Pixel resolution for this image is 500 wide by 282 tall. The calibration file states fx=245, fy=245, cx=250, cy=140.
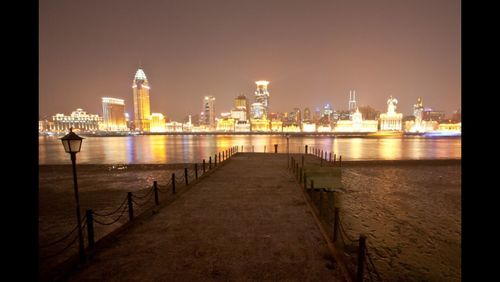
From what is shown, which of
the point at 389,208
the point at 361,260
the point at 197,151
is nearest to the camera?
the point at 361,260

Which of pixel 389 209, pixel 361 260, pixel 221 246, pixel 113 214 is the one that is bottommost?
pixel 389 209

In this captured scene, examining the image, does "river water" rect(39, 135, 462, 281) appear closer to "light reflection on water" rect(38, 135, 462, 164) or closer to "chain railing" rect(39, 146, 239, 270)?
"chain railing" rect(39, 146, 239, 270)

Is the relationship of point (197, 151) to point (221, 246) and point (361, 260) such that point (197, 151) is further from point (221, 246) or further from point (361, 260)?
point (361, 260)

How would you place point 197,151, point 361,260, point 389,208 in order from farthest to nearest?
point 197,151 → point 389,208 → point 361,260

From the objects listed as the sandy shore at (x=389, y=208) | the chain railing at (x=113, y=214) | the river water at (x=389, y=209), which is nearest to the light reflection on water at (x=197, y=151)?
the sandy shore at (x=389, y=208)

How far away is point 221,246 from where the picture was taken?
729 centimetres

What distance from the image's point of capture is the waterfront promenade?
5992 millimetres

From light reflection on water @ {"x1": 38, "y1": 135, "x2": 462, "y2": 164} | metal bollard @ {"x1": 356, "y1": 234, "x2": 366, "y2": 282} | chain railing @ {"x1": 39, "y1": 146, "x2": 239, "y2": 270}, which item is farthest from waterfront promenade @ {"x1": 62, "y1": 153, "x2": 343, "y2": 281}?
light reflection on water @ {"x1": 38, "y1": 135, "x2": 462, "y2": 164}

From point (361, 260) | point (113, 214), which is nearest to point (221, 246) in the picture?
point (361, 260)

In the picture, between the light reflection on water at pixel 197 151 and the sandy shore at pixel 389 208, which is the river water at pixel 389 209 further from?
the light reflection on water at pixel 197 151
